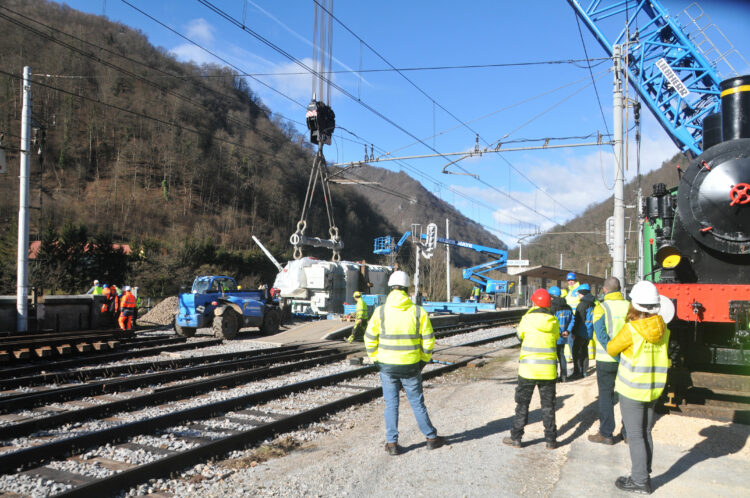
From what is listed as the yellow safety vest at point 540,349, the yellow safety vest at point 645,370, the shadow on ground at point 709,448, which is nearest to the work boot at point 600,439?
the shadow on ground at point 709,448

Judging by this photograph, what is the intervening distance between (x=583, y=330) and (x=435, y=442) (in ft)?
17.1

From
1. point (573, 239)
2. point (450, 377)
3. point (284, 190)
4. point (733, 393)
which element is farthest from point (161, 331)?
point (573, 239)

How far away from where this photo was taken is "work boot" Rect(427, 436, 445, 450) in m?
6.07

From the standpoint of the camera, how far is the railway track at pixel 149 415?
5289mm

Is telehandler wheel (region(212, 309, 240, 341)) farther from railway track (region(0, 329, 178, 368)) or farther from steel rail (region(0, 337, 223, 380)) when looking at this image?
railway track (region(0, 329, 178, 368))

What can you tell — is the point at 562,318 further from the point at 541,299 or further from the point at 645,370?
the point at 645,370

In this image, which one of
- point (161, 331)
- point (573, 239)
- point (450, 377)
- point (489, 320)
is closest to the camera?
point (450, 377)

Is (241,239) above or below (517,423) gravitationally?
above

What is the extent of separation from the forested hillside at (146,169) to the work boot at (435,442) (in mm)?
33505

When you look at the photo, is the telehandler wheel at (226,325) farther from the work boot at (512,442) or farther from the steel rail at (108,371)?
the work boot at (512,442)

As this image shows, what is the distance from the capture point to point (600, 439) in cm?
633

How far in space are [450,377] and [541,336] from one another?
5685 mm

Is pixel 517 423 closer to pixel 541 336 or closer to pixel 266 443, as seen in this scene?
pixel 541 336

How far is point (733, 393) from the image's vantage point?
6.91m
